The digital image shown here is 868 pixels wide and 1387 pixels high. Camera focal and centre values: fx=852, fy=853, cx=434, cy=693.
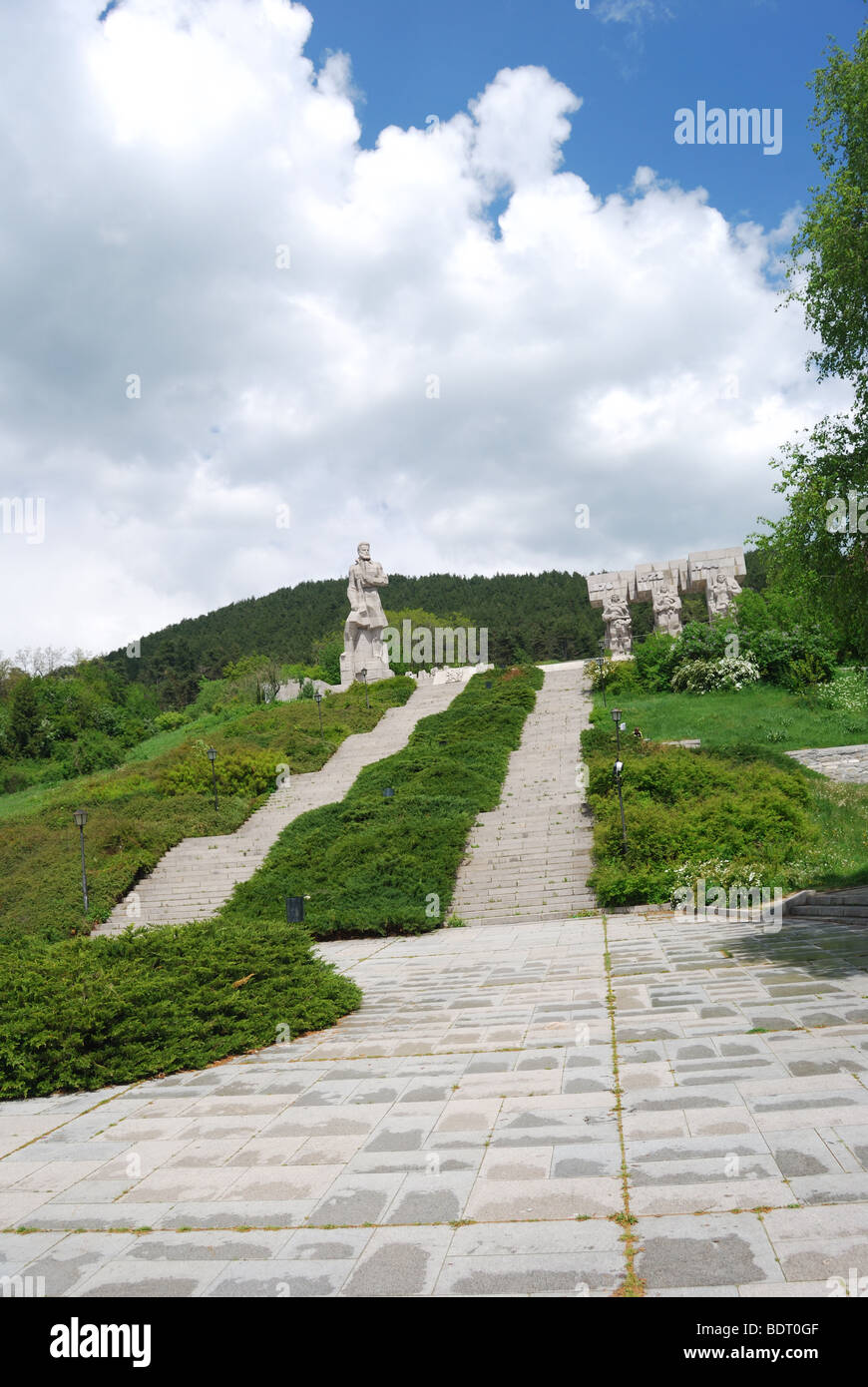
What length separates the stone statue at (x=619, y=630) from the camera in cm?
4059

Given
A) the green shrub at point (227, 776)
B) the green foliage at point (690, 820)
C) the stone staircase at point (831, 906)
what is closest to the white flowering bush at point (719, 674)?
the green foliage at point (690, 820)

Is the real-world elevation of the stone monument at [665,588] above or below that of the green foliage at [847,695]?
above

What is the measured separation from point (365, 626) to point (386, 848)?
25.5m

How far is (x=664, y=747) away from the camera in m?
21.9

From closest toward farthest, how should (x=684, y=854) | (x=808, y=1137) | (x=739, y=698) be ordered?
(x=808, y=1137) < (x=684, y=854) < (x=739, y=698)

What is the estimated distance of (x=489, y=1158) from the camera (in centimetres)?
484

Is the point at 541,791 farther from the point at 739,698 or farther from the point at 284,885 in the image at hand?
the point at 739,698

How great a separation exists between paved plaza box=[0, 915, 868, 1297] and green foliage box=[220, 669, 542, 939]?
7.35 meters

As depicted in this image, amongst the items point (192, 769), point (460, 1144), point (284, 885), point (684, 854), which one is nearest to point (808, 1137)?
point (460, 1144)

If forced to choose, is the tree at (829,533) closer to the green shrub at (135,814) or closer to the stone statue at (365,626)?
the green shrub at (135,814)

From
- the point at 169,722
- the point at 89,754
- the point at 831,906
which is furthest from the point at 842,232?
the point at 169,722

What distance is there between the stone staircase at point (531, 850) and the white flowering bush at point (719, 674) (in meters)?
7.51

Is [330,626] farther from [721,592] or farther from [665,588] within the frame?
[721,592]
